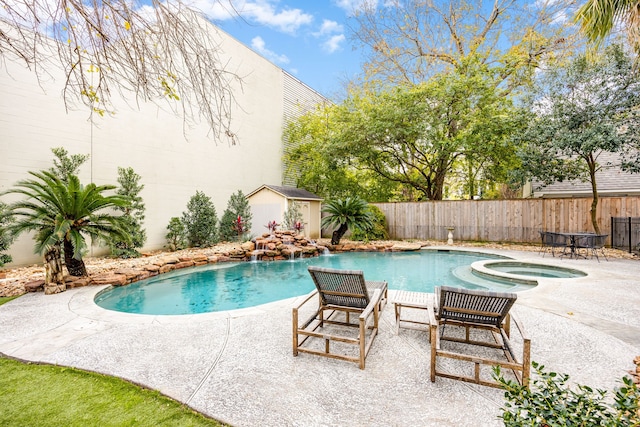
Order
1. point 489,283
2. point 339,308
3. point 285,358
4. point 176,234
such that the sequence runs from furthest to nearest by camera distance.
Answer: point 176,234, point 489,283, point 339,308, point 285,358

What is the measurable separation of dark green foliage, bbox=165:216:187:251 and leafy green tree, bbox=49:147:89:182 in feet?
10.5

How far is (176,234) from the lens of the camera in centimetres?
1075

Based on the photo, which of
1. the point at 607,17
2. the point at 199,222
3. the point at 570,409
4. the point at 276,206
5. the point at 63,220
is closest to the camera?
the point at 570,409

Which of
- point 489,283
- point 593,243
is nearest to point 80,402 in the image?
point 489,283

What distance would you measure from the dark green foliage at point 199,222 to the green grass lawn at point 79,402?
8614 mm

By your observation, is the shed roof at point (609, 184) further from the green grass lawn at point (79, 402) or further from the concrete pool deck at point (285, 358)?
the green grass lawn at point (79, 402)

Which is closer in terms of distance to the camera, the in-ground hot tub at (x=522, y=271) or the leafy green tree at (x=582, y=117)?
the in-ground hot tub at (x=522, y=271)

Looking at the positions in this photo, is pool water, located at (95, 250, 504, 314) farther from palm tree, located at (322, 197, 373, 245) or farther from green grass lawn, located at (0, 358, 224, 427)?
green grass lawn, located at (0, 358, 224, 427)

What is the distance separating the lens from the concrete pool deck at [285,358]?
7.37 ft

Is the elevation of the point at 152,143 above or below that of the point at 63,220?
above

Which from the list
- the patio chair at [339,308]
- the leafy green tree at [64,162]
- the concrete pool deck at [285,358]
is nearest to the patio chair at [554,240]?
the concrete pool deck at [285,358]

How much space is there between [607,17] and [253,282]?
334 inches

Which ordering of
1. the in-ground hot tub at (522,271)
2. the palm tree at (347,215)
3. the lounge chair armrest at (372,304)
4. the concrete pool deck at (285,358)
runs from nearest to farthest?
the concrete pool deck at (285,358), the lounge chair armrest at (372,304), the in-ground hot tub at (522,271), the palm tree at (347,215)

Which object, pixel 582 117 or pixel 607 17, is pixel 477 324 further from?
pixel 582 117
